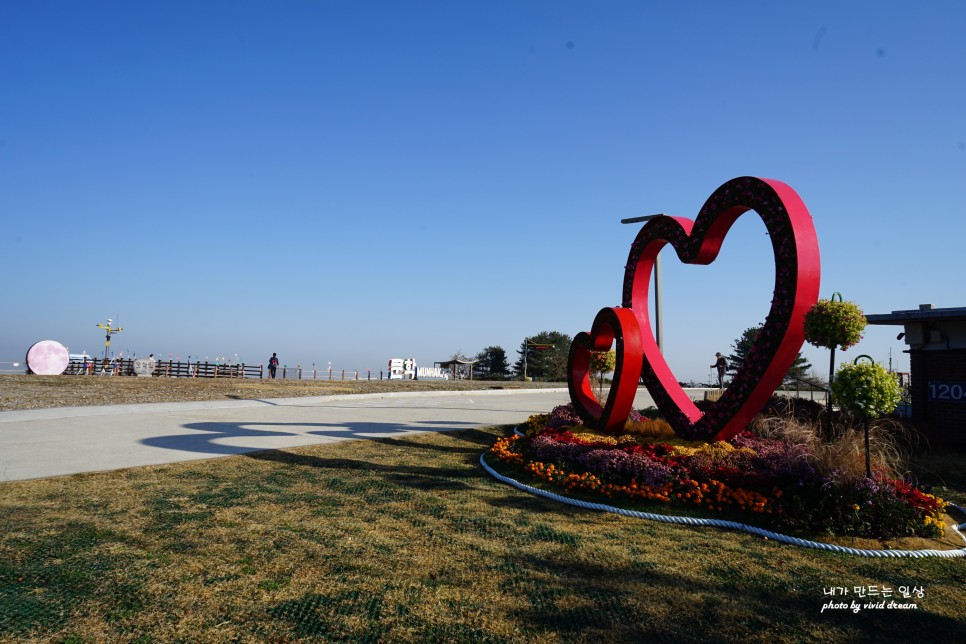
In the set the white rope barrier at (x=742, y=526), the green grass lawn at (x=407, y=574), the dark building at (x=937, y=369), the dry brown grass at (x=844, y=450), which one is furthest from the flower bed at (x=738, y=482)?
the dark building at (x=937, y=369)

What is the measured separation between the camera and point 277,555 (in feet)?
16.8

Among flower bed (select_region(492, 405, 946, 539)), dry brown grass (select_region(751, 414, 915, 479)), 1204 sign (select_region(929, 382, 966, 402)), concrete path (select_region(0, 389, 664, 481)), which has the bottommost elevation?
concrete path (select_region(0, 389, 664, 481))

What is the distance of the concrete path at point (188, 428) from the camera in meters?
9.59

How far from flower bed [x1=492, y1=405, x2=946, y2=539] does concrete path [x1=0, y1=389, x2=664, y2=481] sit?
527 centimetres

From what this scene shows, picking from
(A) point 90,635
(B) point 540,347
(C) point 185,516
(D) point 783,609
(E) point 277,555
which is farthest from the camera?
(B) point 540,347

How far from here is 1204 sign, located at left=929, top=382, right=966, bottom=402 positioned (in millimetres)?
11953

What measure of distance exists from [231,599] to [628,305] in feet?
27.1

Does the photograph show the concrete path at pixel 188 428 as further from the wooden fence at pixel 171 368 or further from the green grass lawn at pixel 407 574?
the wooden fence at pixel 171 368

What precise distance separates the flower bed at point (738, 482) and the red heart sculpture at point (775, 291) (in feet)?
1.54

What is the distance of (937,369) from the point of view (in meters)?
12.4

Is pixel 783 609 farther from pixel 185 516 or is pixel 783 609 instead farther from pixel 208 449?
pixel 208 449

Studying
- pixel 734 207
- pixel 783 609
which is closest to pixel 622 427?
pixel 734 207

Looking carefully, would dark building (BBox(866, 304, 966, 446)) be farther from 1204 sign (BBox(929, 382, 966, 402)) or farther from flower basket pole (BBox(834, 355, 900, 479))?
flower basket pole (BBox(834, 355, 900, 479))

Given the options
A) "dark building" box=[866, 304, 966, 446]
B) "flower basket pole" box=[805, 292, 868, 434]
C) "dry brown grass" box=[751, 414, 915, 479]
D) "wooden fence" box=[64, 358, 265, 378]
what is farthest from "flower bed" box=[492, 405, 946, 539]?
"wooden fence" box=[64, 358, 265, 378]
